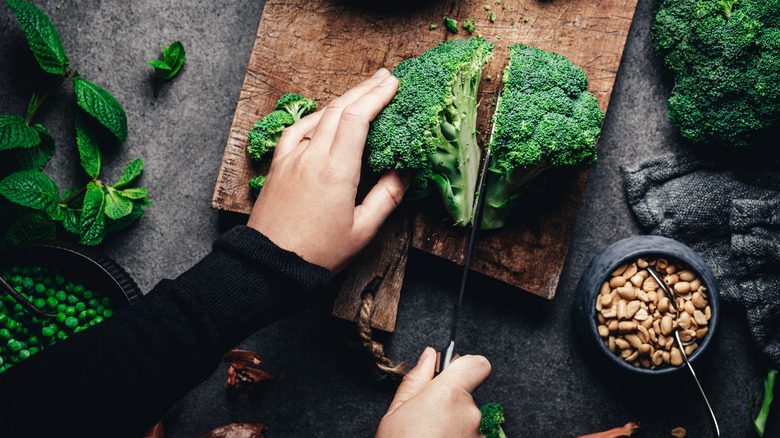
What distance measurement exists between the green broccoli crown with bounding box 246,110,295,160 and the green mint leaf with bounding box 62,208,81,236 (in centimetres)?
79

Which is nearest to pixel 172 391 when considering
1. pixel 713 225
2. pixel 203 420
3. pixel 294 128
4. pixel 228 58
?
pixel 203 420

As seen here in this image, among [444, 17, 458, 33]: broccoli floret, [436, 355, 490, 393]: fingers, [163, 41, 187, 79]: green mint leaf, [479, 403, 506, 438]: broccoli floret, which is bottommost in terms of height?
[479, 403, 506, 438]: broccoli floret

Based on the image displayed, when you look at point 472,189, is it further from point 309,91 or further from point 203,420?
point 203,420

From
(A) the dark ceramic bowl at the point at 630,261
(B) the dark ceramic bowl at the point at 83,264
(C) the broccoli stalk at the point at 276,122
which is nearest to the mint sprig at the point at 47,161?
(B) the dark ceramic bowl at the point at 83,264

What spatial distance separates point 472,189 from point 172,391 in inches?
46.5

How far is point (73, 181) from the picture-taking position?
2.48 metres

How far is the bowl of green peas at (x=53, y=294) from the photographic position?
218 cm

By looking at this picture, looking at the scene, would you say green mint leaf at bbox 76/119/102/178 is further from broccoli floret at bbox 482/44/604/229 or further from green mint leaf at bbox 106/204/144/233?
broccoli floret at bbox 482/44/604/229

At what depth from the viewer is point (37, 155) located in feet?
7.76

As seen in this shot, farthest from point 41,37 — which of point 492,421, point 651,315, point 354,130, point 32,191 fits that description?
point 651,315

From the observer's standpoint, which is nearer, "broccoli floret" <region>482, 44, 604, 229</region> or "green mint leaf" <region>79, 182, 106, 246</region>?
"broccoli floret" <region>482, 44, 604, 229</region>

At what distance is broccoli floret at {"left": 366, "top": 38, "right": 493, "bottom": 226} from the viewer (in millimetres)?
1944

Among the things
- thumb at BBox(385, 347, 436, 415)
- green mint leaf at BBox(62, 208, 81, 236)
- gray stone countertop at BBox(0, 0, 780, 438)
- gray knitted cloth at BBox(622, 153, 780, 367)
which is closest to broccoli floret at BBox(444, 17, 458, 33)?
gray stone countertop at BBox(0, 0, 780, 438)

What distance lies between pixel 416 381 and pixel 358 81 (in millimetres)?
1093
